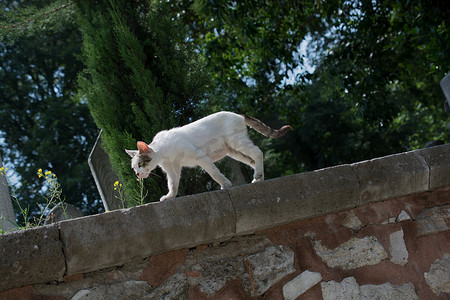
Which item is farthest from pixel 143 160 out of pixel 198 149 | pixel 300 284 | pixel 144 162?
pixel 300 284

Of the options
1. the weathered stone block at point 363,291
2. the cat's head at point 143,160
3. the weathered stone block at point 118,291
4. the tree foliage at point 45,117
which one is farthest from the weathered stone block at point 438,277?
the tree foliage at point 45,117

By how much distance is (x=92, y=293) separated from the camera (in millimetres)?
2229

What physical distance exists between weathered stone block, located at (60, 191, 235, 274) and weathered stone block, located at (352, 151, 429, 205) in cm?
89

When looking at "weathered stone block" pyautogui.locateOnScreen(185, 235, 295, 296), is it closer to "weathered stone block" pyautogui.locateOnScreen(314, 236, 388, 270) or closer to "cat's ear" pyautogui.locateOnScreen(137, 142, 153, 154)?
"weathered stone block" pyautogui.locateOnScreen(314, 236, 388, 270)

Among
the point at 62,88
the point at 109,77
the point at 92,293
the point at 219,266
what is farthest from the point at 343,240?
the point at 62,88

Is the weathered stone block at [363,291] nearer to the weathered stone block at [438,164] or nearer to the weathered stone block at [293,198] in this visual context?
the weathered stone block at [293,198]

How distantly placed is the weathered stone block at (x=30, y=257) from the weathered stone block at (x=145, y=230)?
49 mm

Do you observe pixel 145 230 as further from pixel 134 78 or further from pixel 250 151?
pixel 134 78

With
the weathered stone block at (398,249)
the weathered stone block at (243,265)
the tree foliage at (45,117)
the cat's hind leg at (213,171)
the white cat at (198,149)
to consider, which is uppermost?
the tree foliage at (45,117)

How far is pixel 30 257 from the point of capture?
209 cm

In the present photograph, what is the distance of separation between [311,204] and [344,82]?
5125mm

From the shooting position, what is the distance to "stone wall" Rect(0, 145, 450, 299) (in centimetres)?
219

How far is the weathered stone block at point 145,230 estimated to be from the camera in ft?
7.18

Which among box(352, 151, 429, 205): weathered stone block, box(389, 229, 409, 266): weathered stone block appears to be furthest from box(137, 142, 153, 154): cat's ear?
box(389, 229, 409, 266): weathered stone block
